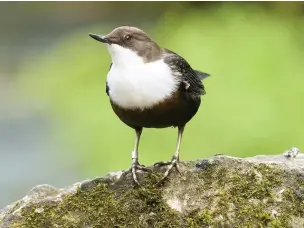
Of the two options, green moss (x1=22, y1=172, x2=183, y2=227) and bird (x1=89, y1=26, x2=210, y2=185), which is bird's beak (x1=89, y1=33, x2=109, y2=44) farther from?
green moss (x1=22, y1=172, x2=183, y2=227)

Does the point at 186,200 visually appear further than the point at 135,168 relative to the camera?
No

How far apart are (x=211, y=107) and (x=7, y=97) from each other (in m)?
3.59

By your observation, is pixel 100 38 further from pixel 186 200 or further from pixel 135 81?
pixel 186 200

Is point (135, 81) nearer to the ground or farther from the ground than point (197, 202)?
farther from the ground

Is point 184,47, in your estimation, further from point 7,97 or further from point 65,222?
point 65,222

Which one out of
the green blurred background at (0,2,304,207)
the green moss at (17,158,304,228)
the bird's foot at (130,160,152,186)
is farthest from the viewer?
the green blurred background at (0,2,304,207)

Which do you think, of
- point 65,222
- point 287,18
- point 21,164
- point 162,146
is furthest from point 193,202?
point 287,18

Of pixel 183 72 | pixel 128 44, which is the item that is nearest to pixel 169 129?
pixel 183 72

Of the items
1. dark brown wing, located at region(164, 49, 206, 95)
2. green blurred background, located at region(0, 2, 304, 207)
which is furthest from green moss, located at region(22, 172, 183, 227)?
green blurred background, located at region(0, 2, 304, 207)

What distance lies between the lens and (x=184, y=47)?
7129 mm

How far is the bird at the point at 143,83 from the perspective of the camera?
8.73 ft

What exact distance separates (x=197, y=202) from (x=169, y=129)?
3554mm

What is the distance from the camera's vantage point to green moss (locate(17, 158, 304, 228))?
2.60 meters

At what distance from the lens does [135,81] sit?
264 cm
